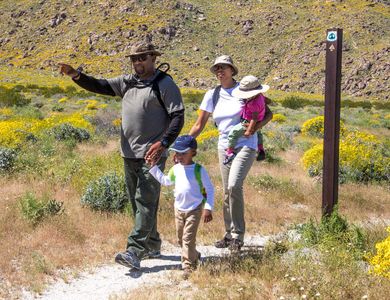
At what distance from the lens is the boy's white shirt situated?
5449mm

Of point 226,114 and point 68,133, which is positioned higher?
point 226,114

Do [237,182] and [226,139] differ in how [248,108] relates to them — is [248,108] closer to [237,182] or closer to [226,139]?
[226,139]

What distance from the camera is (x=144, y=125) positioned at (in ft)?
16.3

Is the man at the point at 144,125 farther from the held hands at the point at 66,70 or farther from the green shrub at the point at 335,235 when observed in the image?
the green shrub at the point at 335,235

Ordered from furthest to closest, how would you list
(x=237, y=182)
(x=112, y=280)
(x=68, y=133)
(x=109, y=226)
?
(x=68, y=133) → (x=109, y=226) → (x=237, y=182) → (x=112, y=280)

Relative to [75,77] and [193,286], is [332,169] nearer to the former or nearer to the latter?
[193,286]

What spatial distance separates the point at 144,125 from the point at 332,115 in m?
2.19

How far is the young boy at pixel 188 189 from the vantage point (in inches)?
189

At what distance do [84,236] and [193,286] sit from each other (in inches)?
78.2

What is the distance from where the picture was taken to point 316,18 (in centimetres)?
7444

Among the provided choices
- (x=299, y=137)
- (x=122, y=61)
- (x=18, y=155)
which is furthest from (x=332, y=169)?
(x=122, y=61)

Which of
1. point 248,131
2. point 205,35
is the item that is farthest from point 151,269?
point 205,35

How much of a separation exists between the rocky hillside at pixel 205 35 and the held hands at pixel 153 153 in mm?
58075

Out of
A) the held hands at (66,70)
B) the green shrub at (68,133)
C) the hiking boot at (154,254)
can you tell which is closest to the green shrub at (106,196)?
the hiking boot at (154,254)
